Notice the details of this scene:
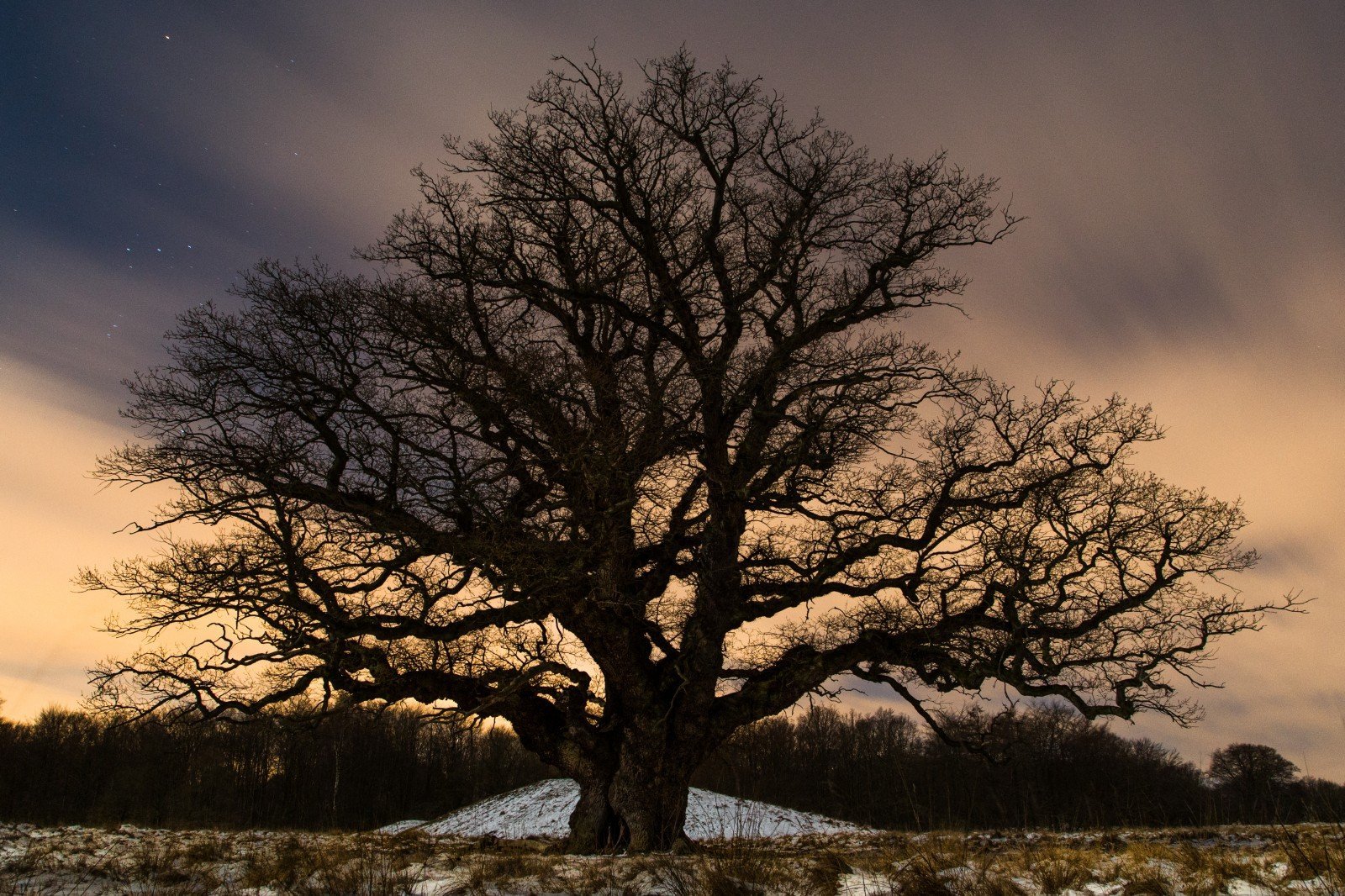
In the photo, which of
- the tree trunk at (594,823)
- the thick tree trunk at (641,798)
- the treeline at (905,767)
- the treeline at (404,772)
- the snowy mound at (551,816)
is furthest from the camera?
A: the treeline at (404,772)

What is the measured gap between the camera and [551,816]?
30203 millimetres

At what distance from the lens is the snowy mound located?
27.7m

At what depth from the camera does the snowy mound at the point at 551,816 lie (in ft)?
90.9

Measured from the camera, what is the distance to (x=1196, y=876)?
210 inches

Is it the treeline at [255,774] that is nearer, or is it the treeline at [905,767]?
the treeline at [905,767]

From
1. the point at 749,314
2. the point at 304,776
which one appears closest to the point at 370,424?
the point at 749,314

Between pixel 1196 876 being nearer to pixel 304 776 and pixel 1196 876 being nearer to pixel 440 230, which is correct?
pixel 440 230

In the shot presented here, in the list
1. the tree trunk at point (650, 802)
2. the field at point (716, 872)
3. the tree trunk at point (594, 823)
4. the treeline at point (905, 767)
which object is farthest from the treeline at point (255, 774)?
the field at point (716, 872)

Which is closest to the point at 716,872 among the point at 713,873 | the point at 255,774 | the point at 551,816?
the point at 713,873

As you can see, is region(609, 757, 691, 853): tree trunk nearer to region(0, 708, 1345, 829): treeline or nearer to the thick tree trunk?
the thick tree trunk

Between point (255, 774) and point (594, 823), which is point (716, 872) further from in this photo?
point (255, 774)

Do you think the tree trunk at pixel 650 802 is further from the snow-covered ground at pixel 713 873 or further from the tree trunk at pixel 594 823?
the snow-covered ground at pixel 713 873

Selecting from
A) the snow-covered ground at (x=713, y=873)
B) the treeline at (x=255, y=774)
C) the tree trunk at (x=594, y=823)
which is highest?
the snow-covered ground at (x=713, y=873)

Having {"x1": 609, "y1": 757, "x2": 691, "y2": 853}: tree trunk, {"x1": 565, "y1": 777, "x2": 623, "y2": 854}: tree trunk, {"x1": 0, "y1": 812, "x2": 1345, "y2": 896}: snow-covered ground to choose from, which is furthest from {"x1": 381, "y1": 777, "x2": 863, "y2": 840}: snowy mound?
{"x1": 0, "y1": 812, "x2": 1345, "y2": 896}: snow-covered ground
